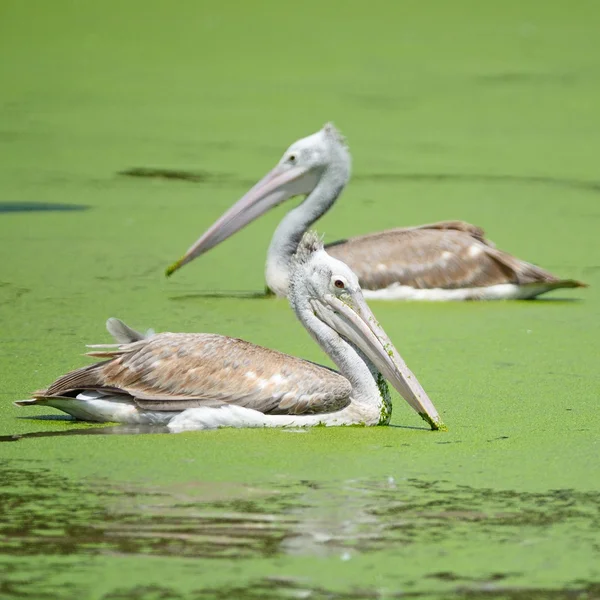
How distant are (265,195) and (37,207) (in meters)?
2.16

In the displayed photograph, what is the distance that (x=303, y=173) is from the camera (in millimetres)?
8086

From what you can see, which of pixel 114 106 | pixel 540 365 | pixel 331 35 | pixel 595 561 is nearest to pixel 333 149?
pixel 540 365

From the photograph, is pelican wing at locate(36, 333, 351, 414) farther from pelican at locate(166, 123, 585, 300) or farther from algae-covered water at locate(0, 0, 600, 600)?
pelican at locate(166, 123, 585, 300)

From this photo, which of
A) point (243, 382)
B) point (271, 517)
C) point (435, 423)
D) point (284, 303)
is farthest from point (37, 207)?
point (271, 517)

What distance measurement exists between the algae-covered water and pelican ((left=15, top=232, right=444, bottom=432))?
4.2 inches

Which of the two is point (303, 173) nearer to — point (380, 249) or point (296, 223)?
point (296, 223)

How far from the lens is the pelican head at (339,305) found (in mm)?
5145

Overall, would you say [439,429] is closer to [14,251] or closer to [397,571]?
[397,571]

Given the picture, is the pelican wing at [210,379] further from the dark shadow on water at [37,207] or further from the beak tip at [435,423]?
the dark shadow on water at [37,207]

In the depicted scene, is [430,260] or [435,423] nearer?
[435,423]

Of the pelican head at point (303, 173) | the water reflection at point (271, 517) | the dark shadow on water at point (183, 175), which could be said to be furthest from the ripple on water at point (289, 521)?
the dark shadow on water at point (183, 175)

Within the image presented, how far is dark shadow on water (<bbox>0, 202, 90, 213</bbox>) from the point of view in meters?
9.62

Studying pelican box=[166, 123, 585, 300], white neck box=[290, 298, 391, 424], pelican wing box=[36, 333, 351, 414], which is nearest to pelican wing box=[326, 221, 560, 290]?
pelican box=[166, 123, 585, 300]

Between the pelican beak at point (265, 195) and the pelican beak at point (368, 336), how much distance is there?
270cm
